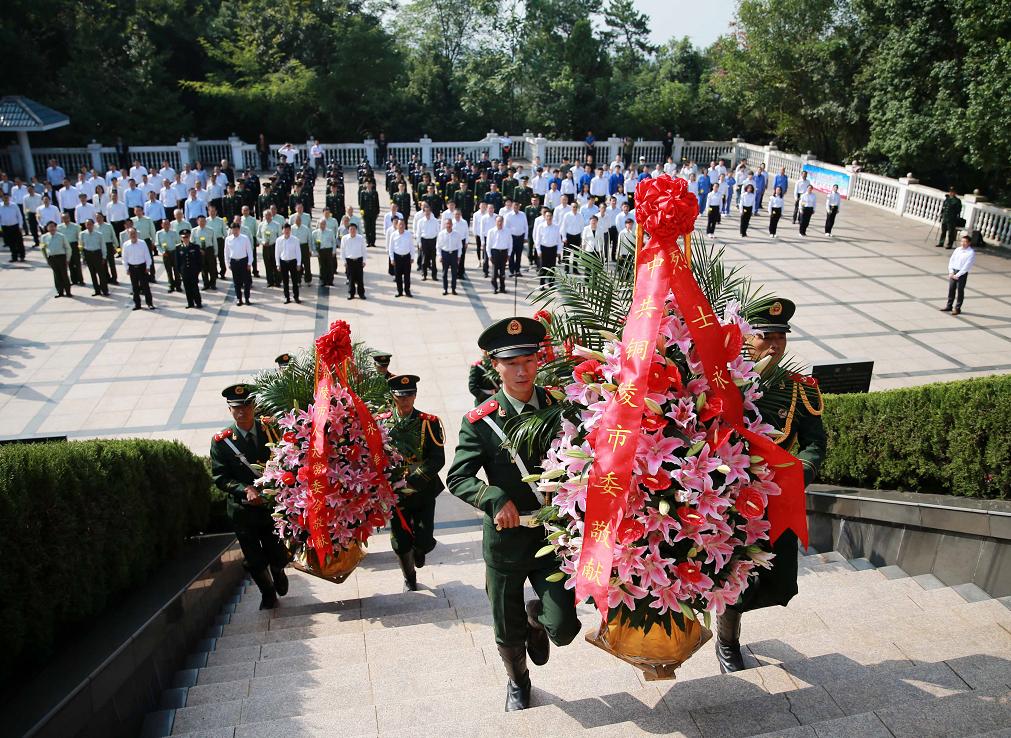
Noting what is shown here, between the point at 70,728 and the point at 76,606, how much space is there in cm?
63

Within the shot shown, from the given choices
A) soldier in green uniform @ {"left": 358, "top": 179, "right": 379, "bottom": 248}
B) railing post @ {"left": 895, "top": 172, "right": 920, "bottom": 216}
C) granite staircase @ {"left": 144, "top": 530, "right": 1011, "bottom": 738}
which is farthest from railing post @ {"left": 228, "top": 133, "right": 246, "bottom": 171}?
granite staircase @ {"left": 144, "top": 530, "right": 1011, "bottom": 738}

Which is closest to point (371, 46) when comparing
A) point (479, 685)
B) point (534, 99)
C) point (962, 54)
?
point (534, 99)

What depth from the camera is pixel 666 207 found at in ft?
10.5

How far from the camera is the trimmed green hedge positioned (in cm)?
579

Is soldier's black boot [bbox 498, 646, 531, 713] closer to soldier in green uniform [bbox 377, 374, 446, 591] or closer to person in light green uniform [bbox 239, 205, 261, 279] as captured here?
soldier in green uniform [bbox 377, 374, 446, 591]

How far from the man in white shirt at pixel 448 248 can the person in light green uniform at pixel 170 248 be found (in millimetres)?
4549

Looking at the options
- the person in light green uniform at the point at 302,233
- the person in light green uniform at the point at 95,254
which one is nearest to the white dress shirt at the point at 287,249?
the person in light green uniform at the point at 302,233

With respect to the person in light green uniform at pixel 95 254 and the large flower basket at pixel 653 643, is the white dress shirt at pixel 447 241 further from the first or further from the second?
the large flower basket at pixel 653 643

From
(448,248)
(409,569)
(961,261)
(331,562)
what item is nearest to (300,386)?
(331,562)

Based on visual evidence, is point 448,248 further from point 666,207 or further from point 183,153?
point 183,153

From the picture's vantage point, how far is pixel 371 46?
3266 centimetres

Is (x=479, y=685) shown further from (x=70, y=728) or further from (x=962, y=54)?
(x=962, y=54)

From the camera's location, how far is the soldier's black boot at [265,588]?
5852 millimetres

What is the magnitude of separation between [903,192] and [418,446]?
21.0m
